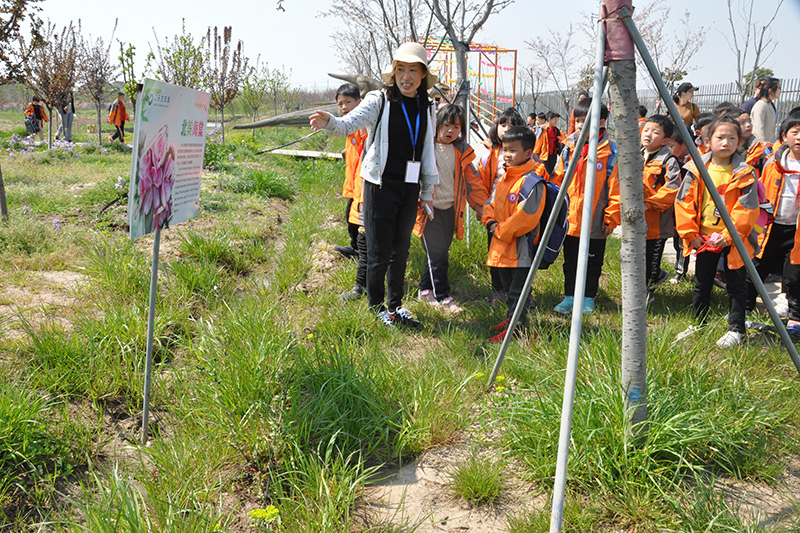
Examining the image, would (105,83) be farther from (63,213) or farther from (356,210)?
(356,210)

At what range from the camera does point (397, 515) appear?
2078 mm

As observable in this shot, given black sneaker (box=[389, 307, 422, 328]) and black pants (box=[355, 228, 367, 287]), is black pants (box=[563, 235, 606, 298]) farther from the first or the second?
black pants (box=[355, 228, 367, 287])

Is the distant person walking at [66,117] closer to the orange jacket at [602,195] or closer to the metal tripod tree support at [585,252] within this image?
the orange jacket at [602,195]

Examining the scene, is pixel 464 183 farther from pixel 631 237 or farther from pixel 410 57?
pixel 631 237

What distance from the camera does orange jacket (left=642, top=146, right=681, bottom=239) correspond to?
4.05 meters

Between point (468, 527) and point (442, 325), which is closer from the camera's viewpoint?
point (468, 527)

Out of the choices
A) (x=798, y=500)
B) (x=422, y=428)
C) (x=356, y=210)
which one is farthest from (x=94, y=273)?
(x=798, y=500)

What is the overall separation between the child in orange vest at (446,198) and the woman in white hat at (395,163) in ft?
1.80

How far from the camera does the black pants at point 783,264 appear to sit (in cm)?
371

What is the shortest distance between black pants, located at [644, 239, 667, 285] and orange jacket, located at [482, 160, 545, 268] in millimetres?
1159

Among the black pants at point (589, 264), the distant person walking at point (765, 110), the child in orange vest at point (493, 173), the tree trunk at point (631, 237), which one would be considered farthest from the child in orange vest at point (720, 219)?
the distant person walking at point (765, 110)

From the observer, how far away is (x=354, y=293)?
431cm

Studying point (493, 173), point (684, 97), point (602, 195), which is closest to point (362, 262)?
point (493, 173)

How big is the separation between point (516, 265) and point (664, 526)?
2.08 metres
